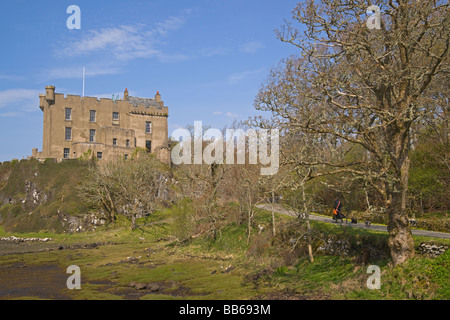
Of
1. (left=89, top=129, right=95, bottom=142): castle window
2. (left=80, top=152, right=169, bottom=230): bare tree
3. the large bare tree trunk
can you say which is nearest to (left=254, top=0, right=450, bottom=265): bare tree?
the large bare tree trunk

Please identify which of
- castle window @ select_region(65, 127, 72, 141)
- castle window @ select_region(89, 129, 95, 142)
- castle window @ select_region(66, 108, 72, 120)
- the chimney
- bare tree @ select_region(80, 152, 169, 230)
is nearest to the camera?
bare tree @ select_region(80, 152, 169, 230)

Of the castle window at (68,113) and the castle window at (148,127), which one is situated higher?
the castle window at (68,113)

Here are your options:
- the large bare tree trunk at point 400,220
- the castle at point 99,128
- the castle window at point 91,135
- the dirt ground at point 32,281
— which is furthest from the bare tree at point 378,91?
the castle window at point 91,135

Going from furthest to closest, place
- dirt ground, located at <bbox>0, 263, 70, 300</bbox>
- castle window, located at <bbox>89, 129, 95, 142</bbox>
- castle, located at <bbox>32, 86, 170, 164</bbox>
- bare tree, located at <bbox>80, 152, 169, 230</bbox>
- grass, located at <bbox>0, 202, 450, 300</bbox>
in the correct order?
castle window, located at <bbox>89, 129, 95, 142</bbox>
castle, located at <bbox>32, 86, 170, 164</bbox>
bare tree, located at <bbox>80, 152, 169, 230</bbox>
dirt ground, located at <bbox>0, 263, 70, 300</bbox>
grass, located at <bbox>0, 202, 450, 300</bbox>

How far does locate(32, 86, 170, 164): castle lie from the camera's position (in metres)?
57.8

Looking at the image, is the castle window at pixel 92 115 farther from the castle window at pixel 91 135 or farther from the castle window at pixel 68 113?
the castle window at pixel 68 113

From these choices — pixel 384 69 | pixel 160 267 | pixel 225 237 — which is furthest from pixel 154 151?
pixel 384 69

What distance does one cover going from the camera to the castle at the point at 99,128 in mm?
57781

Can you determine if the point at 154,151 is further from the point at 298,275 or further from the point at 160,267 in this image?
the point at 298,275

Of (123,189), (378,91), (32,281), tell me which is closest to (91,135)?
(123,189)

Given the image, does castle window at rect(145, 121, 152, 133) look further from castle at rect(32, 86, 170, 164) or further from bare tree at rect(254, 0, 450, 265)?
bare tree at rect(254, 0, 450, 265)

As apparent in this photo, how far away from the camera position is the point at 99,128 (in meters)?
59.4

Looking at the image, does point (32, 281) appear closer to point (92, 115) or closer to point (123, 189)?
point (123, 189)
